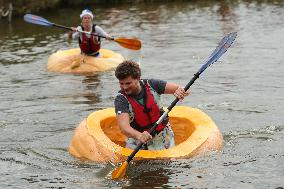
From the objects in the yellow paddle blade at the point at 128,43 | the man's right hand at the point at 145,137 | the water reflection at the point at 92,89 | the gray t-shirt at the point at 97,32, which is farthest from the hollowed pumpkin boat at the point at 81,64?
the man's right hand at the point at 145,137

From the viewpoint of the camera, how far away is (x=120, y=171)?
5.64m

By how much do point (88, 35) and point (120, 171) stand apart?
620 cm

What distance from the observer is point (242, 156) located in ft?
20.8

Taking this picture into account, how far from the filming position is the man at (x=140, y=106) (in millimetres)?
5668

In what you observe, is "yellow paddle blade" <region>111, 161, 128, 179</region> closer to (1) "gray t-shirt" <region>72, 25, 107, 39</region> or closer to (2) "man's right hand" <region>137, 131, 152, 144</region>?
(2) "man's right hand" <region>137, 131, 152, 144</region>

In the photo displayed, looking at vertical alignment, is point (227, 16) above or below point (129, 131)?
below

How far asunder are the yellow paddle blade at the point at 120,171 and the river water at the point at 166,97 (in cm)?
9

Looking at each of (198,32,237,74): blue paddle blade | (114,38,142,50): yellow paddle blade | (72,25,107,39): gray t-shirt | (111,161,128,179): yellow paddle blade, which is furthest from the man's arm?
(72,25,107,39): gray t-shirt

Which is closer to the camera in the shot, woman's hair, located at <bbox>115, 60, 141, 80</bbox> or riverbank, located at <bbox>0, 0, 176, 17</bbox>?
woman's hair, located at <bbox>115, 60, 141, 80</bbox>

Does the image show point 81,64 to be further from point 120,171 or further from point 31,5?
point 31,5

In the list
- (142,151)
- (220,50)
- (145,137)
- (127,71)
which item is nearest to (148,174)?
(142,151)

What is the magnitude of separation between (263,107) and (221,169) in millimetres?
2746

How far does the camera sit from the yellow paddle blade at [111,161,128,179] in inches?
222

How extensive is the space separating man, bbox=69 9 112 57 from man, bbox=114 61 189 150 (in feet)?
17.2
